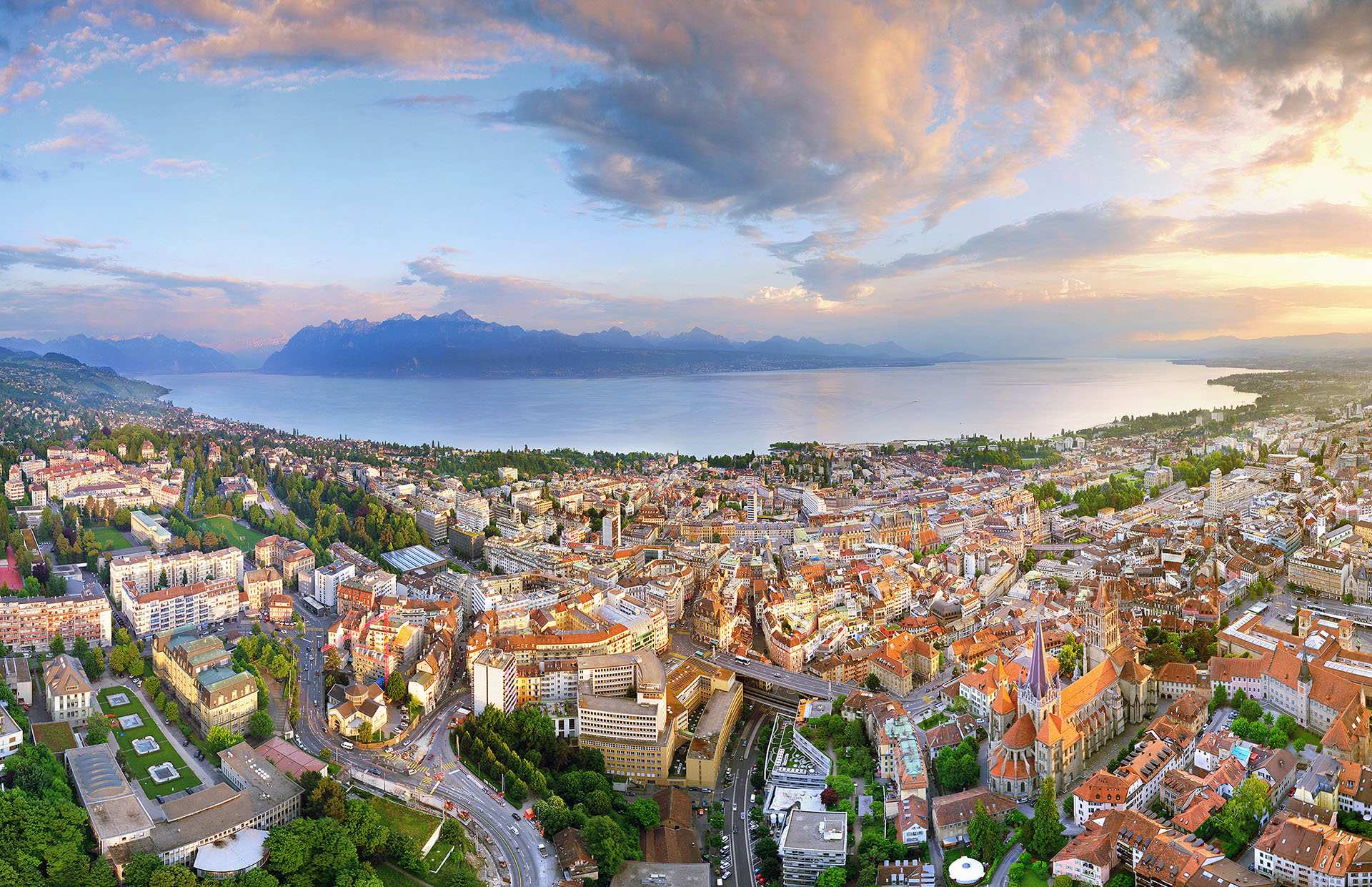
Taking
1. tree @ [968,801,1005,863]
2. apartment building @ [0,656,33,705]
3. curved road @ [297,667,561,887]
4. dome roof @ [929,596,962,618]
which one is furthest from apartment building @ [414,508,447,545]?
tree @ [968,801,1005,863]

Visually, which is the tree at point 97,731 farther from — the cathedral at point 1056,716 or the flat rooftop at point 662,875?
the cathedral at point 1056,716

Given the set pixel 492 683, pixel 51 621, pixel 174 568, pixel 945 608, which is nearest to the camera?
pixel 492 683

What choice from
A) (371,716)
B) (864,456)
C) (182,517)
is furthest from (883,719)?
(864,456)

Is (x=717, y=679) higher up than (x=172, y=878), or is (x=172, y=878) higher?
(x=172, y=878)

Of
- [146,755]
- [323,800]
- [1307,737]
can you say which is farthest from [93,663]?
[1307,737]

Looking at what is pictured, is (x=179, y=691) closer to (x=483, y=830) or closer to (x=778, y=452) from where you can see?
(x=483, y=830)

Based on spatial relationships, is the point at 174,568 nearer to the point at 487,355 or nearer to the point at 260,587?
the point at 260,587

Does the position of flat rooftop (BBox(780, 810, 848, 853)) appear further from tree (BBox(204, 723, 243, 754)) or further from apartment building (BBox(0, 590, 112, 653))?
apartment building (BBox(0, 590, 112, 653))

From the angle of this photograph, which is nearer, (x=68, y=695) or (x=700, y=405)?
(x=68, y=695)
